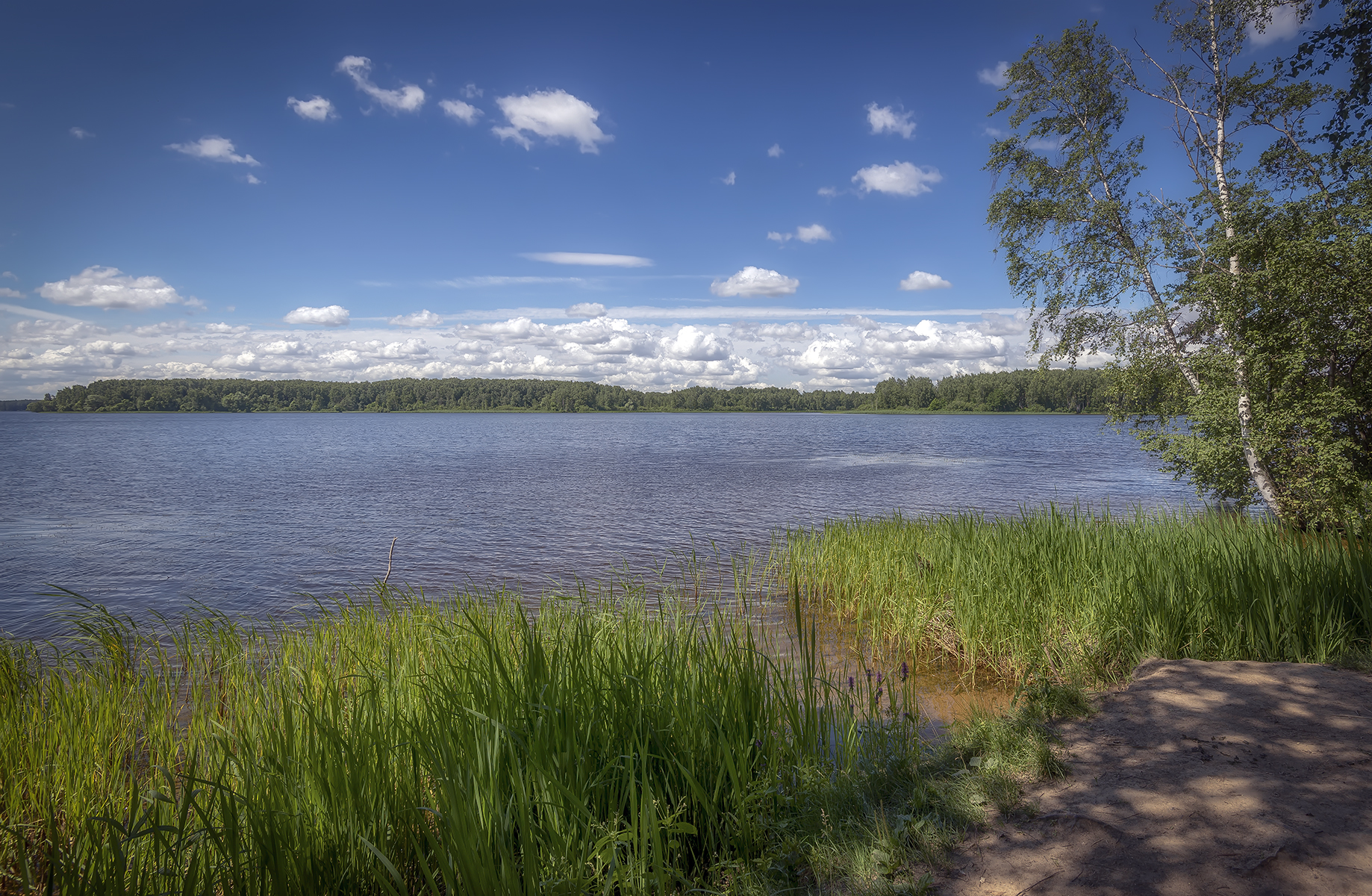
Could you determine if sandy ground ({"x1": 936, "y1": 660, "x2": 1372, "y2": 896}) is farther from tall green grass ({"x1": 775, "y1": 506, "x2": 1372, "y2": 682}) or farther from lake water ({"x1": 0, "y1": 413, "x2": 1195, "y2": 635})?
A: lake water ({"x1": 0, "y1": 413, "x2": 1195, "y2": 635})

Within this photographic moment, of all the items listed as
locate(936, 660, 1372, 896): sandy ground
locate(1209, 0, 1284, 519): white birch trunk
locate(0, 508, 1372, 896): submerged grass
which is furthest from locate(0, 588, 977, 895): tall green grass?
locate(1209, 0, 1284, 519): white birch trunk

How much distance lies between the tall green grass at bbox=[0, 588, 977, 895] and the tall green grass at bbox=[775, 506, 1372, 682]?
3.52 metres

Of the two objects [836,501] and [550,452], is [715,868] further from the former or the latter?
[550,452]

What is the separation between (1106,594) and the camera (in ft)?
24.3

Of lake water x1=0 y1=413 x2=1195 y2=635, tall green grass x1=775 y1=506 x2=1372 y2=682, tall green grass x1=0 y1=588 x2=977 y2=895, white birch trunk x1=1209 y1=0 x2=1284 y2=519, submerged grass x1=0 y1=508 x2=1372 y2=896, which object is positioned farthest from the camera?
lake water x1=0 y1=413 x2=1195 y2=635

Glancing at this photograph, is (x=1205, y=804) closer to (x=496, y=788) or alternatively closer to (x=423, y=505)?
(x=496, y=788)

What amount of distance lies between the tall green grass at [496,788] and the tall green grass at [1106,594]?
11.5 ft

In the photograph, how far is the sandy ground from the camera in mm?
3305

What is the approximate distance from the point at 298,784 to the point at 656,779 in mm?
2175

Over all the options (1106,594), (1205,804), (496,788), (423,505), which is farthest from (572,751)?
(423,505)

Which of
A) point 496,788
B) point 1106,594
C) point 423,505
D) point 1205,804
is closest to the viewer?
point 496,788

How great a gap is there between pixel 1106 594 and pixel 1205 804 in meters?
3.96

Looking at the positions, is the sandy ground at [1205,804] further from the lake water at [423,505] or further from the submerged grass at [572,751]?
the lake water at [423,505]

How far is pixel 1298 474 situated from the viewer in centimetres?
1404
